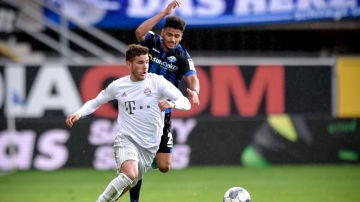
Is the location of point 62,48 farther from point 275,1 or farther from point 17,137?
point 275,1

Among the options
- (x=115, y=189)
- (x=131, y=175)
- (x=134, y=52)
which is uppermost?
(x=134, y=52)

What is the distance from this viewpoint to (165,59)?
10031 mm

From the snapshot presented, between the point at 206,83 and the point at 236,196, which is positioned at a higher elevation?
the point at 206,83

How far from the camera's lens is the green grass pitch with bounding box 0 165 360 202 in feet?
37.4

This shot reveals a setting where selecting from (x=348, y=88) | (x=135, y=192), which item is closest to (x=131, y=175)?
(x=135, y=192)

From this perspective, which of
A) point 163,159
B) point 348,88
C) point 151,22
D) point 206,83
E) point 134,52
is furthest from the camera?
point 348,88

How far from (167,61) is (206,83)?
264 inches

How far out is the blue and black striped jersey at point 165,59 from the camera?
1002 cm

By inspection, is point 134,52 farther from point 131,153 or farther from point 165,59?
point 165,59

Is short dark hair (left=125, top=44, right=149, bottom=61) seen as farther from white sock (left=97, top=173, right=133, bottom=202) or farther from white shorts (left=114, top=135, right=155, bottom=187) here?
white sock (left=97, top=173, right=133, bottom=202)

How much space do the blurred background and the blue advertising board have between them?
0.07ft

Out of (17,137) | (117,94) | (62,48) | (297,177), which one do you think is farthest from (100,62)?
(117,94)

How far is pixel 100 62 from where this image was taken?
1706 cm

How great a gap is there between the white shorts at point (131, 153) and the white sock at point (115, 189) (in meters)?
0.25
